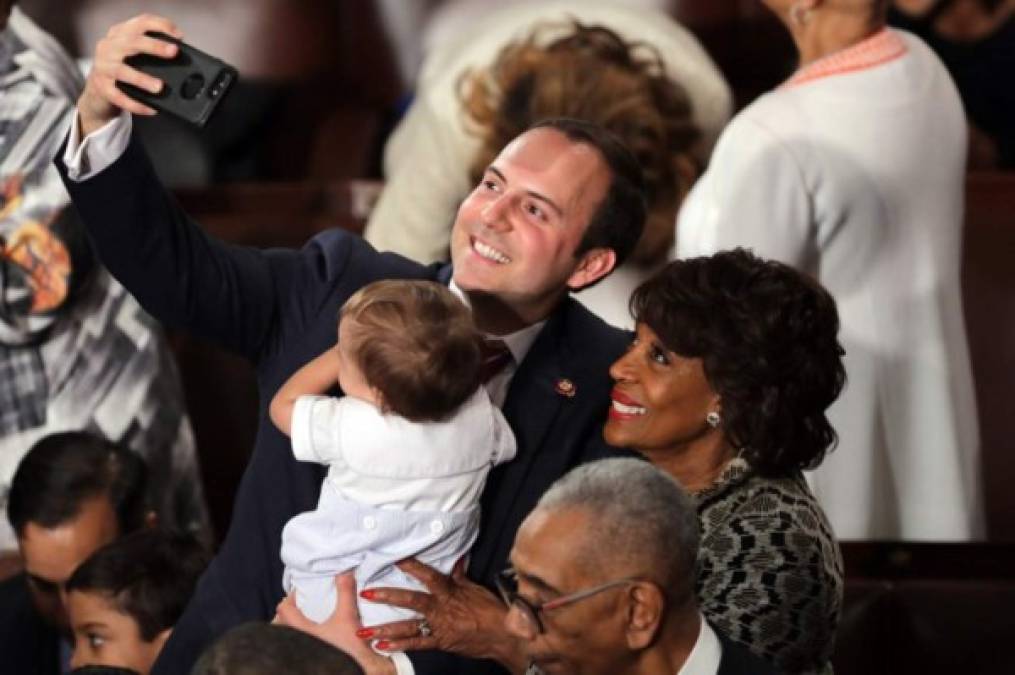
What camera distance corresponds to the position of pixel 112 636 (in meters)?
2.62

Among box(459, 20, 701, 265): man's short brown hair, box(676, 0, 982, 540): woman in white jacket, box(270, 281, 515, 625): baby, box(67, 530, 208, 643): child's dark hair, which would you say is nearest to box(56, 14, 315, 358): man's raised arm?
box(270, 281, 515, 625): baby

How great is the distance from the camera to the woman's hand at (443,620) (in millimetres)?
1974

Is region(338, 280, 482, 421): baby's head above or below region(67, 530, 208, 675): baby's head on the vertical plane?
above

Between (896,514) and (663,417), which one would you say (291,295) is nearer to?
(663,417)

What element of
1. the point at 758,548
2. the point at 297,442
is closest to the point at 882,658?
the point at 758,548

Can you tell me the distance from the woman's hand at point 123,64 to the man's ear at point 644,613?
60cm

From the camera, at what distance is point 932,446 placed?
2.99 m

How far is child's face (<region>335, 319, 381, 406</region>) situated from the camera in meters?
1.93

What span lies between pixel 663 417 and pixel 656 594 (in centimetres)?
40

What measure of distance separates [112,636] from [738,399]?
90 centimetres

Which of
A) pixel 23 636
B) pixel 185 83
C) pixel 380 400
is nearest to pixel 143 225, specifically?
pixel 185 83

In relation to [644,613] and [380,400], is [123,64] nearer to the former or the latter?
[380,400]

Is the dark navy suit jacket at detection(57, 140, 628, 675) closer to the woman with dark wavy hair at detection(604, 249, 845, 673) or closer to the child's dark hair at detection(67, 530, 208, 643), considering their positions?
the woman with dark wavy hair at detection(604, 249, 845, 673)

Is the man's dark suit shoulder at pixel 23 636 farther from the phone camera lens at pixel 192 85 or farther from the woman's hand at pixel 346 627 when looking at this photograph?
the phone camera lens at pixel 192 85
